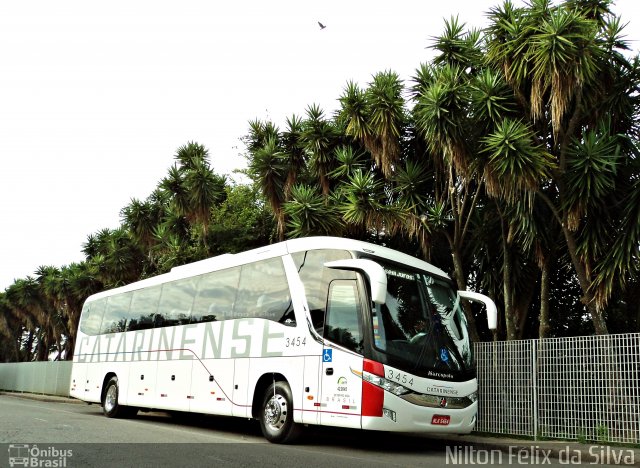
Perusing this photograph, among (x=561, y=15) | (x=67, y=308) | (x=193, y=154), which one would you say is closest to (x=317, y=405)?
(x=561, y=15)

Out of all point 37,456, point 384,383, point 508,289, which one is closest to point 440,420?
point 384,383

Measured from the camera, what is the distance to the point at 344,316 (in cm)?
1032

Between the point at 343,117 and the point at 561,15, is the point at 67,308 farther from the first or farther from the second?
the point at 561,15

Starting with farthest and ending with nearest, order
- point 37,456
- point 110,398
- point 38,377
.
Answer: point 38,377 < point 110,398 < point 37,456

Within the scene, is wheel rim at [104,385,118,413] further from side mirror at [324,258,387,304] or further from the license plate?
the license plate

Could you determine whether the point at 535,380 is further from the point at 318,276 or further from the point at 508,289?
the point at 318,276

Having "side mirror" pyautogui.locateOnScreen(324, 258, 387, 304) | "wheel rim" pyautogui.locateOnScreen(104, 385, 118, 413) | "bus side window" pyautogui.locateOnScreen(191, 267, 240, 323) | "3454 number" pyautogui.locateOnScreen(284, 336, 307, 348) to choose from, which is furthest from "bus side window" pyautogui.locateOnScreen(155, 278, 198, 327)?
"side mirror" pyautogui.locateOnScreen(324, 258, 387, 304)

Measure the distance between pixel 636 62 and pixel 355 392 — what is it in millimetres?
9610

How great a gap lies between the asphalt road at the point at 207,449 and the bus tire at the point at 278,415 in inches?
8.5

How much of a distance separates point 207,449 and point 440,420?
11.6 feet

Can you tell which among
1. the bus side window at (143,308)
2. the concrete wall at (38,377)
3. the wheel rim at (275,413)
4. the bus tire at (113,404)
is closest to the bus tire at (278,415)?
the wheel rim at (275,413)

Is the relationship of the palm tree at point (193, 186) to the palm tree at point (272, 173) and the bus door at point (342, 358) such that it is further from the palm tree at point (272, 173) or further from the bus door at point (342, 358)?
the bus door at point (342, 358)

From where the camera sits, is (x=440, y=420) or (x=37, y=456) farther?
(x=440, y=420)

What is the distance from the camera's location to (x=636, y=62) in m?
14.0
